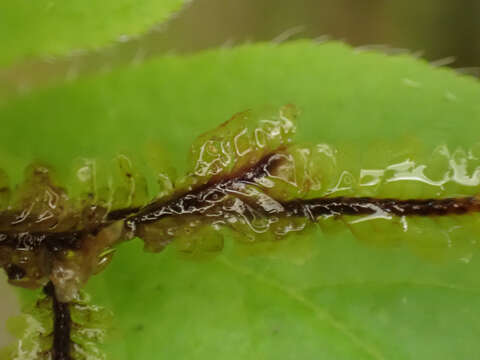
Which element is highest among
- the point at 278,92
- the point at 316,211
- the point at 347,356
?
the point at 278,92

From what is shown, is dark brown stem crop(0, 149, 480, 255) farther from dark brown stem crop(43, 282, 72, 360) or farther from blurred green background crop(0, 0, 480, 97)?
blurred green background crop(0, 0, 480, 97)

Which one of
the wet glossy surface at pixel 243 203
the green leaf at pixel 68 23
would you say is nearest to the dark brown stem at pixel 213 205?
the wet glossy surface at pixel 243 203

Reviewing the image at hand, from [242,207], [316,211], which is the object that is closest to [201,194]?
[242,207]


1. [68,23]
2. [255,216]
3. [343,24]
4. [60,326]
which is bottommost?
[343,24]

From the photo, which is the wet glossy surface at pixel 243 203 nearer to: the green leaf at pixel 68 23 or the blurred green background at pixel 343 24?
the green leaf at pixel 68 23

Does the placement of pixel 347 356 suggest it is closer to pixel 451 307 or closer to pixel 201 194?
pixel 451 307

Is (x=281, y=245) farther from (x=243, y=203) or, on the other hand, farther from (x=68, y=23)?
(x=68, y=23)

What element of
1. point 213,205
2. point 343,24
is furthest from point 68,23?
point 343,24
